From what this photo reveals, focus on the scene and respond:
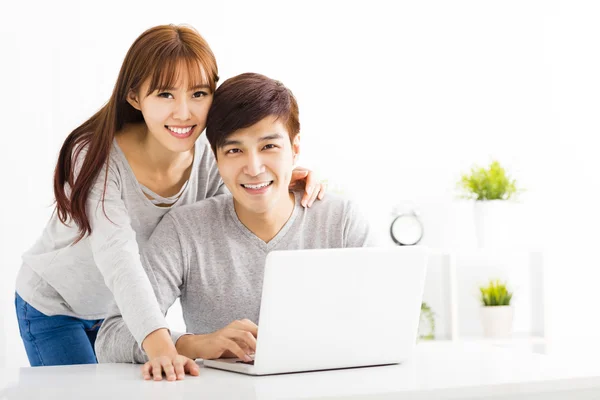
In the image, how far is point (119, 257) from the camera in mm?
1516

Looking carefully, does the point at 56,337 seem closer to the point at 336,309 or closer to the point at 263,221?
the point at 263,221

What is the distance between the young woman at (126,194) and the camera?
1.51 meters

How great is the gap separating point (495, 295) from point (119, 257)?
267 cm

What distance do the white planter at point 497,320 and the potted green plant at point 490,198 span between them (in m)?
0.32

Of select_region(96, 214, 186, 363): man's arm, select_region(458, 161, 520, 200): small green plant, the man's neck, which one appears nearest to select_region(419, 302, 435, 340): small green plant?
select_region(458, 161, 520, 200): small green plant

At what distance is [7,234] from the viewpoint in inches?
134

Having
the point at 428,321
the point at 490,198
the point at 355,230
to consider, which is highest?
the point at 490,198

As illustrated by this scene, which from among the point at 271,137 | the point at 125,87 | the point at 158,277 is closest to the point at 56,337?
the point at 158,277

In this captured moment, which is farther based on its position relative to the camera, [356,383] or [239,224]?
[239,224]

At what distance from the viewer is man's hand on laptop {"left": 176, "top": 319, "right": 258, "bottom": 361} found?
55.2 inches

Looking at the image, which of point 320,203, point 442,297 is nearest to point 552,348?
point 442,297

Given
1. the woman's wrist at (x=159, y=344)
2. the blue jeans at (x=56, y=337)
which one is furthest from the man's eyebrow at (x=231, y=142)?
the blue jeans at (x=56, y=337)

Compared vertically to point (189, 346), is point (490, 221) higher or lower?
higher

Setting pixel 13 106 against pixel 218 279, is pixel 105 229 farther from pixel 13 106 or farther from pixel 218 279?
pixel 13 106
